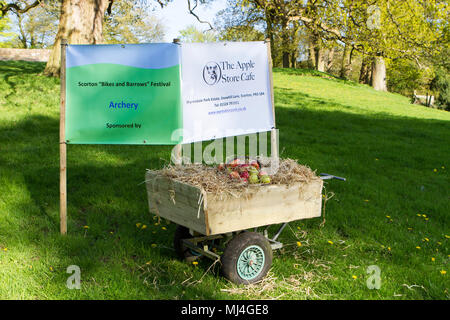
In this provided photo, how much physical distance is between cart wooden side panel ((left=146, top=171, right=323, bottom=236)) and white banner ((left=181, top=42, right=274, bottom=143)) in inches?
28.2

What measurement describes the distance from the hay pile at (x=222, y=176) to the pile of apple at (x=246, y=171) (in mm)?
51

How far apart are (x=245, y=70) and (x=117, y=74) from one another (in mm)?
1324

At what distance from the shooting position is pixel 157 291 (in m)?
3.78

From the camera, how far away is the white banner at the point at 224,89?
441 cm

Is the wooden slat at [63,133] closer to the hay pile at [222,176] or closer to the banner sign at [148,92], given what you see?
the banner sign at [148,92]

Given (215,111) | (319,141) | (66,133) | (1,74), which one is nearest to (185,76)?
(215,111)

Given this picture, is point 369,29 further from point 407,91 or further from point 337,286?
point 407,91

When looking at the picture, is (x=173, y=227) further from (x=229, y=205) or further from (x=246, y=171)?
(x=229, y=205)

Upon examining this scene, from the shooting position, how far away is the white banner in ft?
14.5

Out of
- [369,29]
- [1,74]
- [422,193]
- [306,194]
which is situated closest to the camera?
[306,194]

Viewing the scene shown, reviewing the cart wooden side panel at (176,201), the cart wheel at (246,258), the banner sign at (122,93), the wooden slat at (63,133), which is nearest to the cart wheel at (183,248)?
the cart wooden side panel at (176,201)

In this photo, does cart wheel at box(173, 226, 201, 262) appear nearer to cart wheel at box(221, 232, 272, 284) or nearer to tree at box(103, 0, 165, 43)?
cart wheel at box(221, 232, 272, 284)

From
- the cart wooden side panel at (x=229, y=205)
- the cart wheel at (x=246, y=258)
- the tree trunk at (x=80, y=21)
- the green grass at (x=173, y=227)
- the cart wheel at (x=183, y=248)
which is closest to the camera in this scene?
the cart wooden side panel at (x=229, y=205)

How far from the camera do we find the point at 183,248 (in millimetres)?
4348
